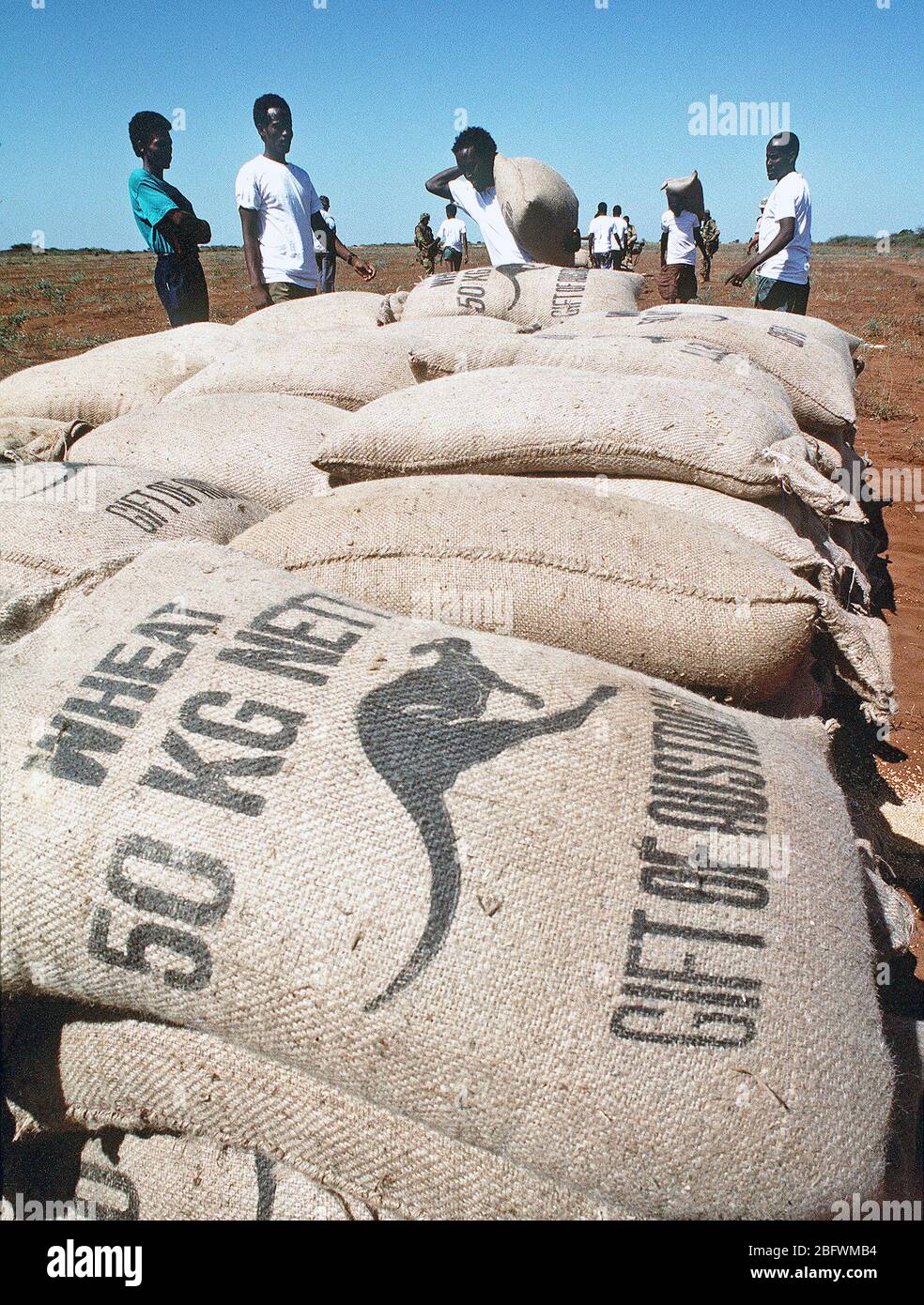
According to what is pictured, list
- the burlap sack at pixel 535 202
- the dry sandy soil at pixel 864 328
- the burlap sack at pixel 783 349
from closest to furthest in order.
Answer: the burlap sack at pixel 783 349 → the dry sandy soil at pixel 864 328 → the burlap sack at pixel 535 202

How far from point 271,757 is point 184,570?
18.9 inches

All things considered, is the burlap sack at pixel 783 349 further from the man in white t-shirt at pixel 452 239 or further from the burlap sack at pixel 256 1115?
the man in white t-shirt at pixel 452 239

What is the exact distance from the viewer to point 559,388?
2.18 m

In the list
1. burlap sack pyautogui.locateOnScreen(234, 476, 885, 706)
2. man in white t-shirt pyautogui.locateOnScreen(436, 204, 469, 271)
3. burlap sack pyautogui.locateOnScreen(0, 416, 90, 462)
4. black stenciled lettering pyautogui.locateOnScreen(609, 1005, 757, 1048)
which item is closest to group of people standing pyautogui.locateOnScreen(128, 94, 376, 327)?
burlap sack pyautogui.locateOnScreen(0, 416, 90, 462)

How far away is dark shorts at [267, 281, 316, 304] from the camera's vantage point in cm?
445

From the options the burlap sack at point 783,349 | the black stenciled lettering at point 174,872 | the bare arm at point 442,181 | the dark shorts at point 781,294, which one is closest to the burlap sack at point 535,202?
the bare arm at point 442,181

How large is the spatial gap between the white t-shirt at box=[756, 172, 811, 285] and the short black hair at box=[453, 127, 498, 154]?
1572mm

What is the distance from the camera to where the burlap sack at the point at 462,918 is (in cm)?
99

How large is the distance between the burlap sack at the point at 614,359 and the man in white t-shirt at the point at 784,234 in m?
2.40

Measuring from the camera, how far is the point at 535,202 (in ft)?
18.9

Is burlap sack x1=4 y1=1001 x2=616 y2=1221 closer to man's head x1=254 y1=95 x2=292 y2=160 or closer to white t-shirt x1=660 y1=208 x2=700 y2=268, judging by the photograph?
man's head x1=254 y1=95 x2=292 y2=160

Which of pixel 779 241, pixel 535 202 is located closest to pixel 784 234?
pixel 779 241
